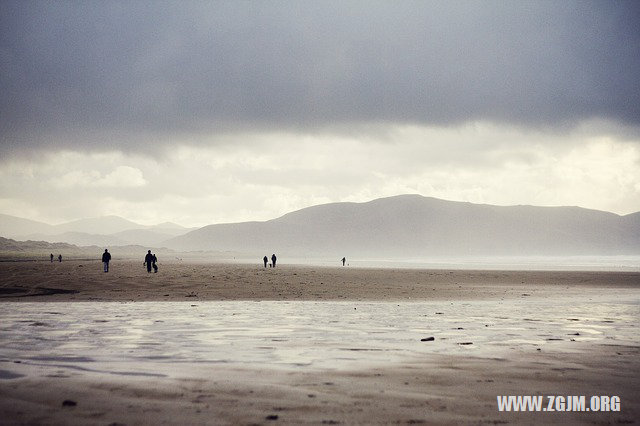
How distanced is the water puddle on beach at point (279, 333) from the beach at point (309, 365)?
5 cm

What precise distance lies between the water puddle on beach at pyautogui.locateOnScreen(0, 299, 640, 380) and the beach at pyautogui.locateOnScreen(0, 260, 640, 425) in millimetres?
53

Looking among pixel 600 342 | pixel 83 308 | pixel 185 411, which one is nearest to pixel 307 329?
pixel 600 342

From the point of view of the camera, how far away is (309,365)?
10.2 m

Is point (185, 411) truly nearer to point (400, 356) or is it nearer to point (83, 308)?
point (400, 356)

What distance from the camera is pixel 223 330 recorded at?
50.5 feet

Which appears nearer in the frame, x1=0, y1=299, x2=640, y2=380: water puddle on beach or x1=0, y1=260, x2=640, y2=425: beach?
x1=0, y1=260, x2=640, y2=425: beach

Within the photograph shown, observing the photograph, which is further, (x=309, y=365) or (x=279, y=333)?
(x=279, y=333)

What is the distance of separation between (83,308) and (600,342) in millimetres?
19103

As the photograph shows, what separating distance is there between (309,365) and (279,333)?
4.69 m

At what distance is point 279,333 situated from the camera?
583 inches

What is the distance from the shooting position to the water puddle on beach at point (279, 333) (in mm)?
10734

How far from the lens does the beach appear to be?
23.3 feet

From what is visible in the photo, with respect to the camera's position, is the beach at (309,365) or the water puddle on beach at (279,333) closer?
the beach at (309,365)

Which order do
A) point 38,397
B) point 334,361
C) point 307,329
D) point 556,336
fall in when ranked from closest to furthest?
point 38,397, point 334,361, point 556,336, point 307,329
